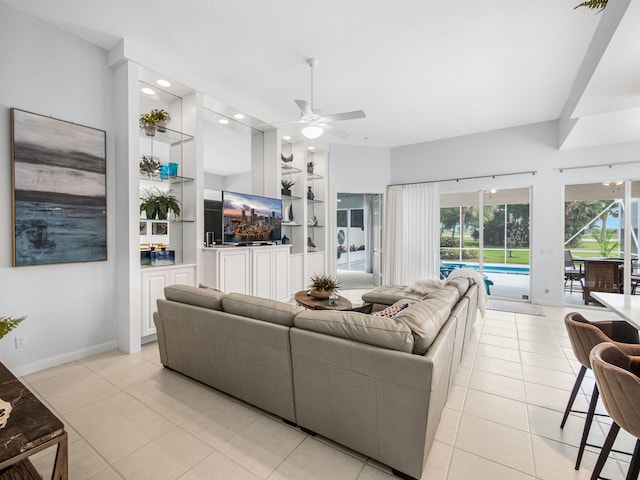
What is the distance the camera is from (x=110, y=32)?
2877mm

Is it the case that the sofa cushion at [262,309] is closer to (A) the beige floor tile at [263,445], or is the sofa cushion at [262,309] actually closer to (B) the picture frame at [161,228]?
(A) the beige floor tile at [263,445]

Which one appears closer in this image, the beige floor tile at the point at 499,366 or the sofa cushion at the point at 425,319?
the sofa cushion at the point at 425,319

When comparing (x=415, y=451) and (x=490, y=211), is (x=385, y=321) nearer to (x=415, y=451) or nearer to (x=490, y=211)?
(x=415, y=451)

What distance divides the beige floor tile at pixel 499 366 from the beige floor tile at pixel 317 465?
5.98 ft

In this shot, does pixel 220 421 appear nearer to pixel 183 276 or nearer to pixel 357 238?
pixel 183 276

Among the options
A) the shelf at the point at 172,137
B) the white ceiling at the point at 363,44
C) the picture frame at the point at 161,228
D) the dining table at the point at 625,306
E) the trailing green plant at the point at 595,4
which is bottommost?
the dining table at the point at 625,306

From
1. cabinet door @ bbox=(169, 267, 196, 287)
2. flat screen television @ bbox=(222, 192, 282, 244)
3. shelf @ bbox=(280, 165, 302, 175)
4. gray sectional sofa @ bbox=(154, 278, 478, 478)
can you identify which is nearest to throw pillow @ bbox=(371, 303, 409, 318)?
gray sectional sofa @ bbox=(154, 278, 478, 478)

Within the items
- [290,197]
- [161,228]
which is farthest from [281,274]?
[161,228]

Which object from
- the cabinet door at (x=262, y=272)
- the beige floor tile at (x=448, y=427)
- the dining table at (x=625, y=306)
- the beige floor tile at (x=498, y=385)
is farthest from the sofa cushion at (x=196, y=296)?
the dining table at (x=625, y=306)

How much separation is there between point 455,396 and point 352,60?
3.48m

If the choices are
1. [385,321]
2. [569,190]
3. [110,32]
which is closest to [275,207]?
[110,32]

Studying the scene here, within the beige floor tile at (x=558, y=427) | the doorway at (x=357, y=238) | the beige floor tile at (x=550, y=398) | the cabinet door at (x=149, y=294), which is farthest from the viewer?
the doorway at (x=357, y=238)

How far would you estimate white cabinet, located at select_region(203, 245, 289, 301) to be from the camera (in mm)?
3900

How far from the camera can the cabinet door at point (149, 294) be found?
3.26m
